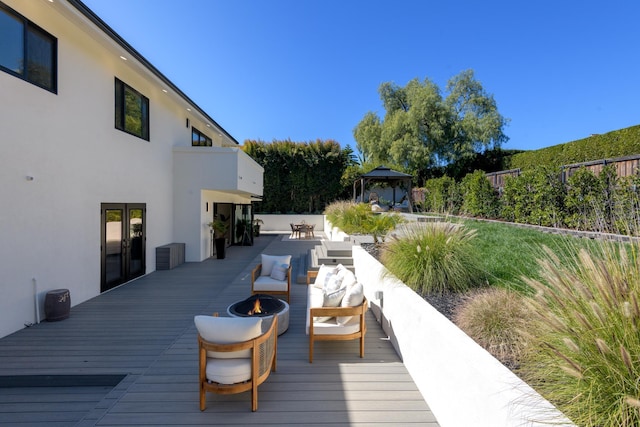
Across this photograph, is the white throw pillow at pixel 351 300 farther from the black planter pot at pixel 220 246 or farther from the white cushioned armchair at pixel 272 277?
the black planter pot at pixel 220 246

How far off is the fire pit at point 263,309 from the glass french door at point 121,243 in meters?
4.41

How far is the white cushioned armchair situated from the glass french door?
144 inches

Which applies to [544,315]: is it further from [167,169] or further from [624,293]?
[167,169]

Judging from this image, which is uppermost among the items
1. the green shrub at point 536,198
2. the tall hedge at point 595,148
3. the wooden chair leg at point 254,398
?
the tall hedge at point 595,148

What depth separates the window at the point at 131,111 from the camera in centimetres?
755

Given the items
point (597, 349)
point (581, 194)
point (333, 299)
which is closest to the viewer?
point (597, 349)

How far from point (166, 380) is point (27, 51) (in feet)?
18.5

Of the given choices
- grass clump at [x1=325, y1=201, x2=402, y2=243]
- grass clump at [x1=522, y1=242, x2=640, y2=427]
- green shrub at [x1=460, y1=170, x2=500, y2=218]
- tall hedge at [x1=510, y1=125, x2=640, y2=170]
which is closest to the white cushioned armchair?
grass clump at [x1=325, y1=201, x2=402, y2=243]

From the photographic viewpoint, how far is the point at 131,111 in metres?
8.03

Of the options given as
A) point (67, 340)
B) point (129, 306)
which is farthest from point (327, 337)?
point (129, 306)

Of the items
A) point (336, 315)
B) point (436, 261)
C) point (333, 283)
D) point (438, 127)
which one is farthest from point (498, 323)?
point (438, 127)

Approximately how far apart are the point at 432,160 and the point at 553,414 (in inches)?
990

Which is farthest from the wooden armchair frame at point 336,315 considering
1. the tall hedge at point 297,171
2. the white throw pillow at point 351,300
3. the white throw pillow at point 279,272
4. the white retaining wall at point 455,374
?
the tall hedge at point 297,171

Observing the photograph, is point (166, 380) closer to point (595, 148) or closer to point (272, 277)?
point (272, 277)
